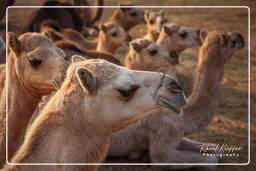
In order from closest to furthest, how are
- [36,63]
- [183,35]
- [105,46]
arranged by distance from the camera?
1. [36,63]
2. [183,35]
3. [105,46]

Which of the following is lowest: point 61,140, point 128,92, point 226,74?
point 226,74

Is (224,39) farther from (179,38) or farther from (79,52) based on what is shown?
(79,52)

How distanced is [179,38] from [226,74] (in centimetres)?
156

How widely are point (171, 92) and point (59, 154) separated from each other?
77 centimetres

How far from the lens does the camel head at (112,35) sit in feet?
27.5

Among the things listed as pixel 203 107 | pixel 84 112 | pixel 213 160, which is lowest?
pixel 213 160

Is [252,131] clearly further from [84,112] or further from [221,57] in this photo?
[84,112]

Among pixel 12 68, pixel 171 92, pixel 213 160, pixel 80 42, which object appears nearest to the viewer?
pixel 171 92

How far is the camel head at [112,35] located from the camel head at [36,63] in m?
4.23

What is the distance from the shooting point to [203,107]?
18.7ft

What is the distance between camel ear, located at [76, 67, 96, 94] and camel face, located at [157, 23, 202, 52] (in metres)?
4.84

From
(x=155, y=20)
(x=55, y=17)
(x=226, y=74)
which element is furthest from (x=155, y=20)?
(x=55, y=17)

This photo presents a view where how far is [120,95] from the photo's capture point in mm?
2951

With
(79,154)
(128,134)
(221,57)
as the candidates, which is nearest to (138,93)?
(79,154)
